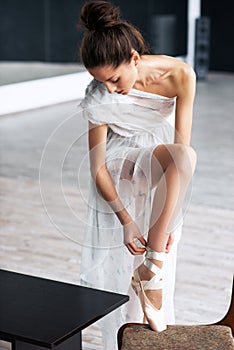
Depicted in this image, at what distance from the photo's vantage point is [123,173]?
2281 mm

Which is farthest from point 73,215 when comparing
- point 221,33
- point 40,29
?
point 221,33

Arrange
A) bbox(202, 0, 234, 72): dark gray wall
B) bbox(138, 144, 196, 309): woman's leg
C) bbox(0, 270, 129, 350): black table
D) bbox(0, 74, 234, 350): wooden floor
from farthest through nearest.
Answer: bbox(202, 0, 234, 72): dark gray wall → bbox(0, 74, 234, 350): wooden floor → bbox(138, 144, 196, 309): woman's leg → bbox(0, 270, 129, 350): black table

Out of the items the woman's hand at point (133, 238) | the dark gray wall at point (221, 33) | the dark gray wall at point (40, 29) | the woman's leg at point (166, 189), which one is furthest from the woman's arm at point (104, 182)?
the dark gray wall at point (221, 33)

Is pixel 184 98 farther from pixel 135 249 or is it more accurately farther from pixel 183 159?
pixel 135 249

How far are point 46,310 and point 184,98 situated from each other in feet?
2.36

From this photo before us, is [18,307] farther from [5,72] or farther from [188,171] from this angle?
[5,72]

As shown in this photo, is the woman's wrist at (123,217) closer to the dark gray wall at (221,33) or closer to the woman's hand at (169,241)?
the woman's hand at (169,241)

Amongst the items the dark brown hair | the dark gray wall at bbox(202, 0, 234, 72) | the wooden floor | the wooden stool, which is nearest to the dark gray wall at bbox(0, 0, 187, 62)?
the wooden floor

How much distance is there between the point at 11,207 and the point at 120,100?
265 cm

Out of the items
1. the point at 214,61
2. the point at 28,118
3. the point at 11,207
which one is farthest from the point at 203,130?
the point at 214,61

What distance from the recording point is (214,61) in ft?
39.1

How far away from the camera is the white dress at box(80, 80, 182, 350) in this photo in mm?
2219

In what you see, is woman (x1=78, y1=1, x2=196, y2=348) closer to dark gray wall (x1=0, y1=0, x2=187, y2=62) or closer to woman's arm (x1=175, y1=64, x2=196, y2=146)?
woman's arm (x1=175, y1=64, x2=196, y2=146)

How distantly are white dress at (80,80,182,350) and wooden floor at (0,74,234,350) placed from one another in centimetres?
6
